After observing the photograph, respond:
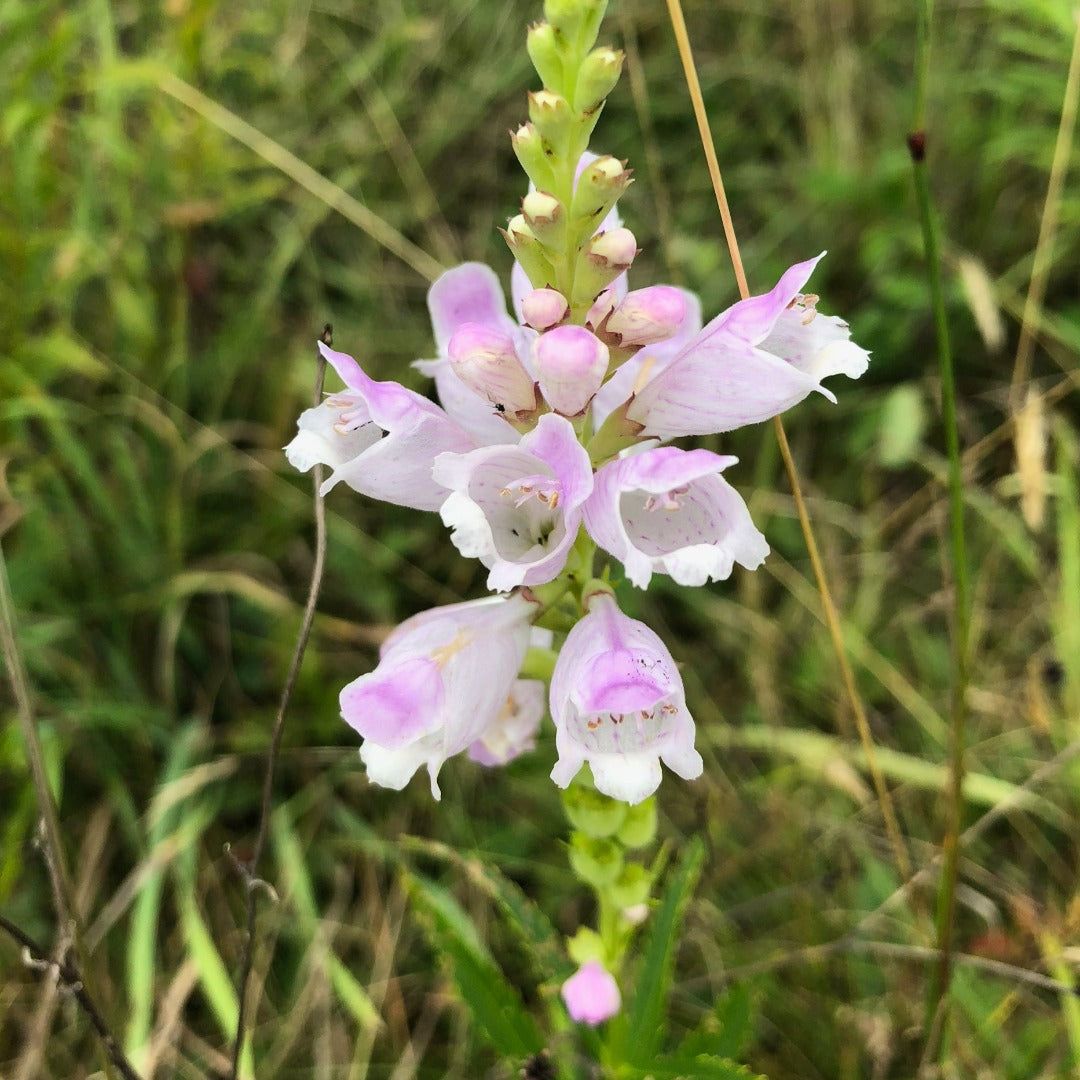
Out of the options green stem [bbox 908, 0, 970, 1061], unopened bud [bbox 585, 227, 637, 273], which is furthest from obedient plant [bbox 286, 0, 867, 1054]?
green stem [bbox 908, 0, 970, 1061]

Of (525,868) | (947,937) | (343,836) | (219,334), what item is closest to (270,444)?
(219,334)

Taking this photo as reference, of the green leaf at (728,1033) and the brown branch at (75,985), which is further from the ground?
the brown branch at (75,985)

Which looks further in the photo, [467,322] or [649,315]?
[467,322]

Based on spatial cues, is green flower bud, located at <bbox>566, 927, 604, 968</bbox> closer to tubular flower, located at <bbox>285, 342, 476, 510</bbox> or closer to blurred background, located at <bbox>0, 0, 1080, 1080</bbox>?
blurred background, located at <bbox>0, 0, 1080, 1080</bbox>

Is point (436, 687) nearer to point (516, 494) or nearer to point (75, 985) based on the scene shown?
point (516, 494)

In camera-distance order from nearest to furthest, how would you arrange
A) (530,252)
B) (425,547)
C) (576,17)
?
(576,17), (530,252), (425,547)

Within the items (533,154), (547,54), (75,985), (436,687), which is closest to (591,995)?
(436,687)

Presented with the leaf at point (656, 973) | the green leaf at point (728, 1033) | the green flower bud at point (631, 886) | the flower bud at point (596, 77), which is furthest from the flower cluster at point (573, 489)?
the green leaf at point (728, 1033)

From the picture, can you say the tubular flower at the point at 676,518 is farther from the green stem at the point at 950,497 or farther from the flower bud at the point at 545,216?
the green stem at the point at 950,497
